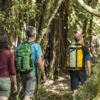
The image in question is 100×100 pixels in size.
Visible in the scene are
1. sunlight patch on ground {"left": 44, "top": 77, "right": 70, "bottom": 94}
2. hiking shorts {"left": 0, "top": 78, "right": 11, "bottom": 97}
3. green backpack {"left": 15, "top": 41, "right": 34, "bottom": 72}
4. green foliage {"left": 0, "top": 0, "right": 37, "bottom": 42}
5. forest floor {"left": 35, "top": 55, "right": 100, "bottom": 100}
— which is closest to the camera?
hiking shorts {"left": 0, "top": 78, "right": 11, "bottom": 97}

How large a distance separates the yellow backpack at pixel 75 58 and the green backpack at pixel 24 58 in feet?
4.38

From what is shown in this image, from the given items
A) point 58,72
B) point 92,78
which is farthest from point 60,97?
point 92,78

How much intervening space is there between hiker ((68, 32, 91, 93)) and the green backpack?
135 cm

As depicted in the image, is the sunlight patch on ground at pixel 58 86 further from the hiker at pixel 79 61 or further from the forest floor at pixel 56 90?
the hiker at pixel 79 61

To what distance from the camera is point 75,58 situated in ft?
28.2

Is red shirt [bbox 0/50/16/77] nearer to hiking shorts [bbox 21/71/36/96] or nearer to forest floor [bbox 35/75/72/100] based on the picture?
hiking shorts [bbox 21/71/36/96]

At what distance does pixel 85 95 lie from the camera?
5.75 metres

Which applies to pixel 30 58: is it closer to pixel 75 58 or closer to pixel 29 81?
pixel 29 81

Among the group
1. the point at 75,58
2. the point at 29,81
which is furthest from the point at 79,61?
the point at 29,81

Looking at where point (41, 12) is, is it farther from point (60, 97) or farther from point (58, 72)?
point (58, 72)

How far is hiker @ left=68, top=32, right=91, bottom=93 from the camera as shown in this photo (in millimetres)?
8570

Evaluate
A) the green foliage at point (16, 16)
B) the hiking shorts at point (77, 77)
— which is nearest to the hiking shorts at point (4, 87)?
the hiking shorts at point (77, 77)

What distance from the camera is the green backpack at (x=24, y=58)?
747 cm

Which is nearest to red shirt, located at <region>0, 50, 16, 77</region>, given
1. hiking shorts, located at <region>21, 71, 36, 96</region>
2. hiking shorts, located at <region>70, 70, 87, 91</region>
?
hiking shorts, located at <region>21, 71, 36, 96</region>
